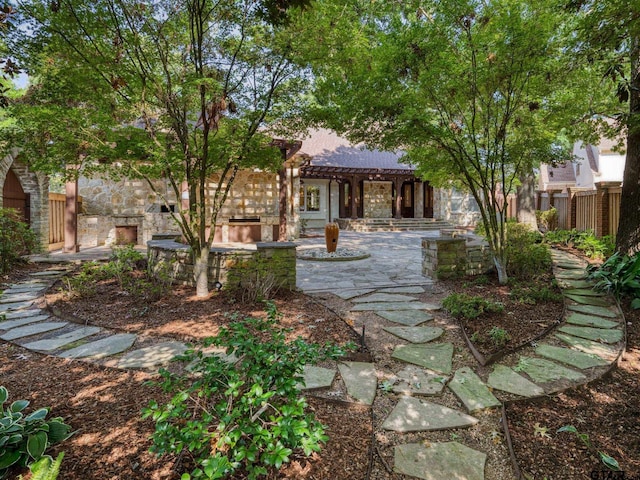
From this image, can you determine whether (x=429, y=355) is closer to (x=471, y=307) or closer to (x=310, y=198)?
(x=471, y=307)

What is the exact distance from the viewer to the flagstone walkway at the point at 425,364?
6.65 ft

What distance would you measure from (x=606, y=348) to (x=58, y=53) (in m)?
5.99

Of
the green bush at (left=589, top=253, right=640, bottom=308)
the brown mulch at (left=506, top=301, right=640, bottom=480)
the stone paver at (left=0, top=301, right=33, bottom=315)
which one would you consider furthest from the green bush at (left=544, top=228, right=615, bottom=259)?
the stone paver at (left=0, top=301, right=33, bottom=315)

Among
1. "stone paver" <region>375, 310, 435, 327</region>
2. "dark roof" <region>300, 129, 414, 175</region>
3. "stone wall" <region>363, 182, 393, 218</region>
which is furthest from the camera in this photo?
"stone wall" <region>363, 182, 393, 218</region>

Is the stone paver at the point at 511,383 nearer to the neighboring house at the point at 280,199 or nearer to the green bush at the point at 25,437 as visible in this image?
the green bush at the point at 25,437

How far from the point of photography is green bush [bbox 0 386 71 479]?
5.20 ft

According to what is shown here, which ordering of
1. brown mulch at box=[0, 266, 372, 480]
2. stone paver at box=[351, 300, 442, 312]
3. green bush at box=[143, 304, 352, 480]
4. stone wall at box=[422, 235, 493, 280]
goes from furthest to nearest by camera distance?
Result: stone wall at box=[422, 235, 493, 280]
stone paver at box=[351, 300, 442, 312]
brown mulch at box=[0, 266, 372, 480]
green bush at box=[143, 304, 352, 480]

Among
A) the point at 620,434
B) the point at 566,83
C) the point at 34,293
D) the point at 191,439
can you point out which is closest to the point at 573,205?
the point at 566,83

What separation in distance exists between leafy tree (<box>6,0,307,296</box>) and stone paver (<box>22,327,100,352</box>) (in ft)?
4.20

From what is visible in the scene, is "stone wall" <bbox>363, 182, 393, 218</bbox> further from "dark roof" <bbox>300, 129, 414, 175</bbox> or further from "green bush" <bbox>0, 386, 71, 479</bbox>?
"green bush" <bbox>0, 386, 71, 479</bbox>

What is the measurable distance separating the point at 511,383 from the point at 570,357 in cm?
83

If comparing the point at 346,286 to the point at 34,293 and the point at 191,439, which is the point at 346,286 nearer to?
the point at 191,439

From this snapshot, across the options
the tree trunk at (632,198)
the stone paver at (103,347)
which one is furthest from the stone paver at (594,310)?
the stone paver at (103,347)

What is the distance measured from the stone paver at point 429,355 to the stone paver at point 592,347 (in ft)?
3.73
